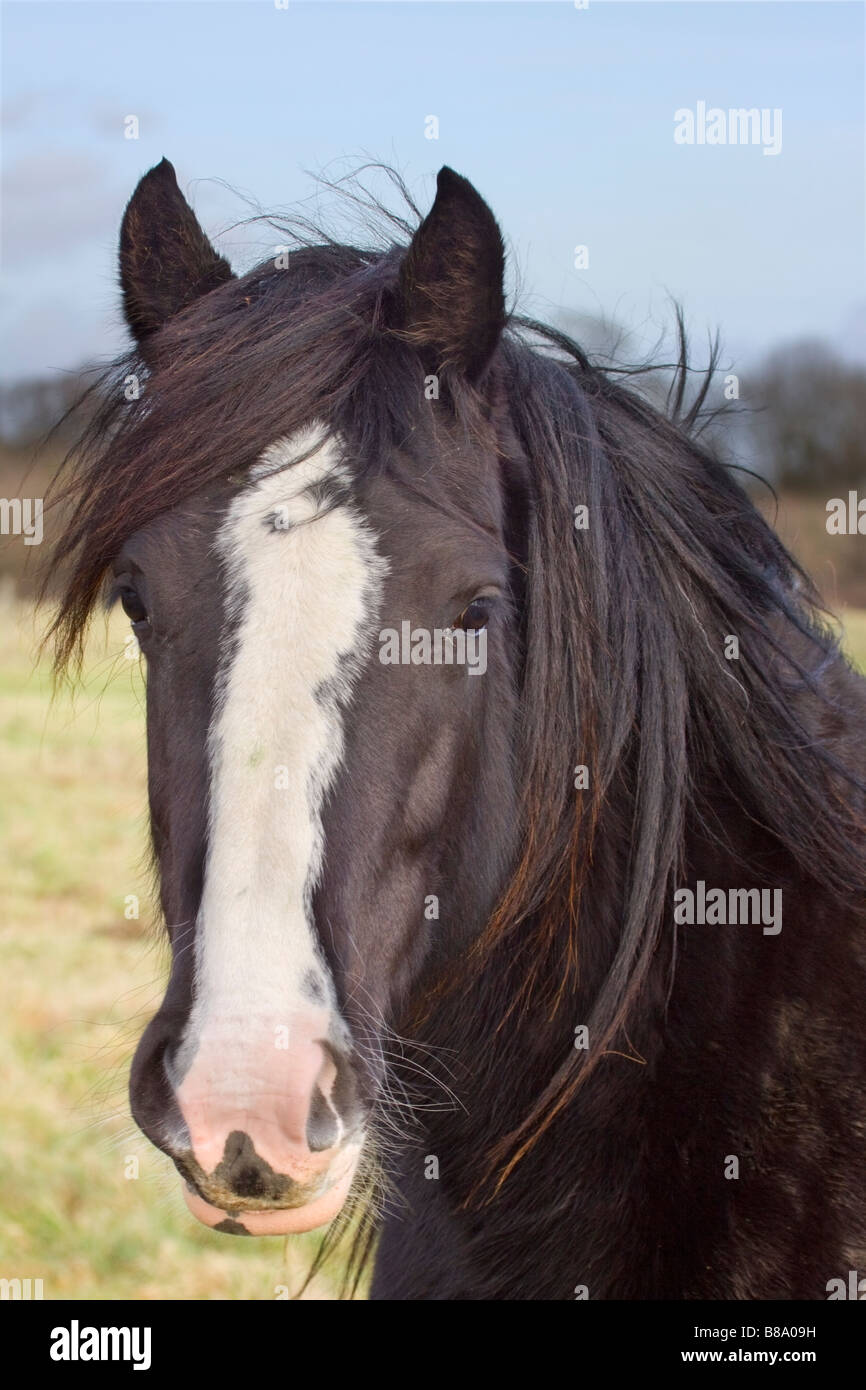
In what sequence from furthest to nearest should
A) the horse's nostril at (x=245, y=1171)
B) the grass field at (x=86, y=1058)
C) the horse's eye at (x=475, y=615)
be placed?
the grass field at (x=86, y=1058)
the horse's eye at (x=475, y=615)
the horse's nostril at (x=245, y=1171)

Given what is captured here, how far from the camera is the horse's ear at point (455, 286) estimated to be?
94.4 inches

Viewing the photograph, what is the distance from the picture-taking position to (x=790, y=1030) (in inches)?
95.0

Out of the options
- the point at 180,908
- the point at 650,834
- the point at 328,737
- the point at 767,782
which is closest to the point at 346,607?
the point at 328,737

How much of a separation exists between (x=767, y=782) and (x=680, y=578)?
0.47 metres

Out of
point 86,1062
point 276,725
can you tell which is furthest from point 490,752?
point 86,1062

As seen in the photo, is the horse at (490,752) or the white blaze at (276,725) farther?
the horse at (490,752)

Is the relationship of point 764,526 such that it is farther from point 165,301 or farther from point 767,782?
point 165,301
